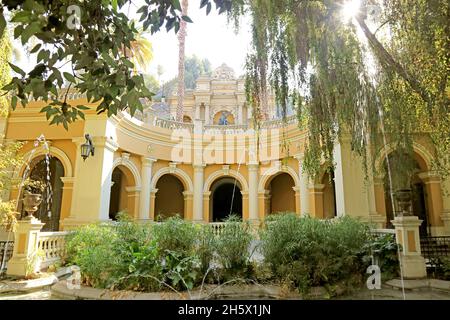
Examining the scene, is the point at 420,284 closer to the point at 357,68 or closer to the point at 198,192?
the point at 357,68

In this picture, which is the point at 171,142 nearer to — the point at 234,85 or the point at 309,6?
the point at 309,6

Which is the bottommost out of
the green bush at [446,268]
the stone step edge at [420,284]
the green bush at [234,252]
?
the stone step edge at [420,284]

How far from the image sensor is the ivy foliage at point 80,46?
1.98 meters

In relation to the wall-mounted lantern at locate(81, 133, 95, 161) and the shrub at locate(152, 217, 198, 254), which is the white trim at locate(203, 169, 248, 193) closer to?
the wall-mounted lantern at locate(81, 133, 95, 161)

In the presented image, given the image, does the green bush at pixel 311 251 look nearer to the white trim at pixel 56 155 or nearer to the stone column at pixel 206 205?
the white trim at pixel 56 155

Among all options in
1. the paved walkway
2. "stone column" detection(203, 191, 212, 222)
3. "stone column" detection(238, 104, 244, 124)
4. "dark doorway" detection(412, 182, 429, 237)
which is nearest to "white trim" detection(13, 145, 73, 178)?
"stone column" detection(203, 191, 212, 222)

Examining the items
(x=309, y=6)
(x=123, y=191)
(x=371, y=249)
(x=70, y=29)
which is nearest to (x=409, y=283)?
(x=371, y=249)

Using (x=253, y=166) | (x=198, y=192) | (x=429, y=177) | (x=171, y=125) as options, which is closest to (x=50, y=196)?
(x=171, y=125)

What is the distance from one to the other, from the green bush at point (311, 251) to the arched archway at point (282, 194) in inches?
399

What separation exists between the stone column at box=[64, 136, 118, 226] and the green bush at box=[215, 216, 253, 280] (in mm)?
6180

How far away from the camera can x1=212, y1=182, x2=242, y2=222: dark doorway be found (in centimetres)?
1912

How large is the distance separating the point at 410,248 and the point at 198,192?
10074mm

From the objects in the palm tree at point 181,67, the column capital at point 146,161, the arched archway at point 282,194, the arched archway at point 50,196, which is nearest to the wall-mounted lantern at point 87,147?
the arched archway at point 50,196

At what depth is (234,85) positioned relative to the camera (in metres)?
26.2
